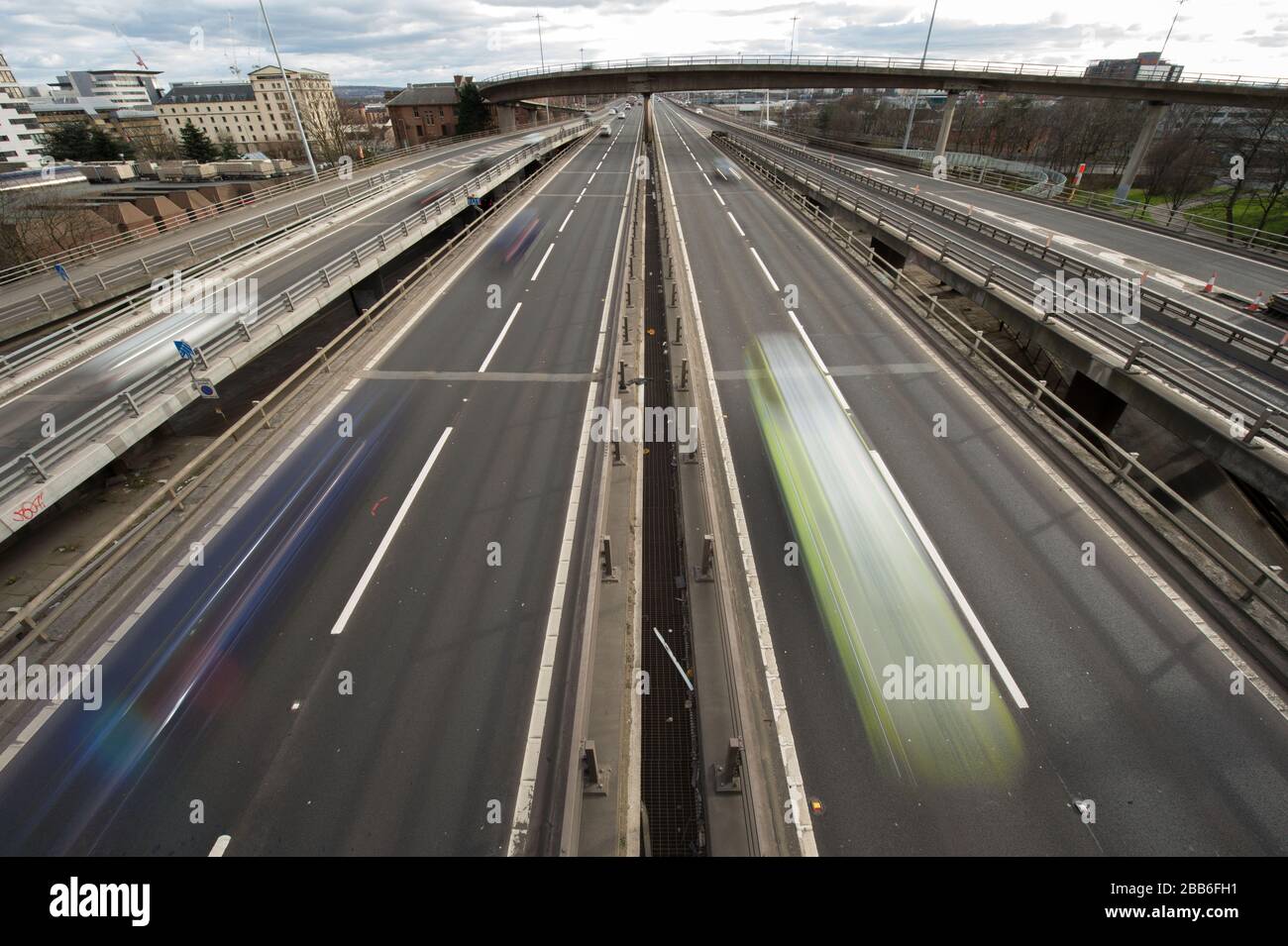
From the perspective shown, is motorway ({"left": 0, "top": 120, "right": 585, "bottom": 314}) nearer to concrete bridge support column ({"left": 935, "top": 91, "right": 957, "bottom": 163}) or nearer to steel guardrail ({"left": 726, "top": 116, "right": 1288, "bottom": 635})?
steel guardrail ({"left": 726, "top": 116, "right": 1288, "bottom": 635})

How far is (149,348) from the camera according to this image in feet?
56.7

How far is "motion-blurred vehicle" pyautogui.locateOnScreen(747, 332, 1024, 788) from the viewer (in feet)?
22.3

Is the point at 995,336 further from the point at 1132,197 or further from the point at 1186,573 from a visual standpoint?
the point at 1132,197

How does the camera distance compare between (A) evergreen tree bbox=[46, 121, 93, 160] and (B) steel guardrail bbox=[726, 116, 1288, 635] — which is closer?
(B) steel guardrail bbox=[726, 116, 1288, 635]

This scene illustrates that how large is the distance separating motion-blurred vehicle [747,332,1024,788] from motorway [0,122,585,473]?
17.8 m

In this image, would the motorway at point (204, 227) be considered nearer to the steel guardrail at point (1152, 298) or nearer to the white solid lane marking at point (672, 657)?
the white solid lane marking at point (672, 657)

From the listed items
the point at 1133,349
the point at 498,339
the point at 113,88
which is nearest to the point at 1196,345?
the point at 1133,349

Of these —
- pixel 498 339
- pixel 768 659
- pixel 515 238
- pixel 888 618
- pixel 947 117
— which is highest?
pixel 947 117

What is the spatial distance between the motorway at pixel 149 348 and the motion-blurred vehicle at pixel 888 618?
1782cm

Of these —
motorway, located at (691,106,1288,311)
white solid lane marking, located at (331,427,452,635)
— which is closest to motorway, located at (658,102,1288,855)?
white solid lane marking, located at (331,427,452,635)

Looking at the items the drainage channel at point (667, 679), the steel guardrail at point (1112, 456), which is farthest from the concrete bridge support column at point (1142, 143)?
the drainage channel at point (667, 679)

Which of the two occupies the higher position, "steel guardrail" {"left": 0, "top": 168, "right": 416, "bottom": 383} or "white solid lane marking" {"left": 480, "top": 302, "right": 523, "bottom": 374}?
"steel guardrail" {"left": 0, "top": 168, "right": 416, "bottom": 383}

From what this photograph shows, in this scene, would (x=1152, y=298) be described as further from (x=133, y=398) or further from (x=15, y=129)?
(x=15, y=129)

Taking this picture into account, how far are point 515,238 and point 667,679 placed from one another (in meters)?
28.2
